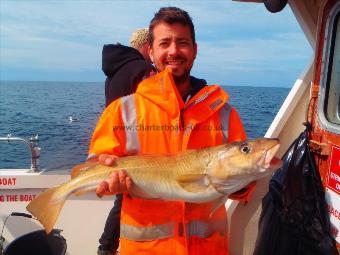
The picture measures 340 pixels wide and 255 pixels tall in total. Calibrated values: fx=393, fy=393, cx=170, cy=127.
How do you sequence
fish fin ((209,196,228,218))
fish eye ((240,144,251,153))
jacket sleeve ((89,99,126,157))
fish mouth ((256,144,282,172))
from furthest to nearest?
jacket sleeve ((89,99,126,157)), fish fin ((209,196,228,218)), fish eye ((240,144,251,153)), fish mouth ((256,144,282,172))

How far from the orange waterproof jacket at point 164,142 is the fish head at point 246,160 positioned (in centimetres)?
30

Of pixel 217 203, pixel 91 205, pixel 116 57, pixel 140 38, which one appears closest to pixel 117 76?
pixel 116 57

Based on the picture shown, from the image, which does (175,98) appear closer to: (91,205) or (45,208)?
(45,208)

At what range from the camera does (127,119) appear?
2799 millimetres

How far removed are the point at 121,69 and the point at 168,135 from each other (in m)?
1.82

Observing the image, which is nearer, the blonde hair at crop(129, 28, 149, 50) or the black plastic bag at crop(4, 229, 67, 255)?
the black plastic bag at crop(4, 229, 67, 255)

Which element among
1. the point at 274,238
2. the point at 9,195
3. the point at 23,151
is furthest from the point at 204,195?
the point at 23,151

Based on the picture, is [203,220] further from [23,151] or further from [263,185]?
[23,151]

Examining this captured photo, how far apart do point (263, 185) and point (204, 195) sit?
2.35 meters

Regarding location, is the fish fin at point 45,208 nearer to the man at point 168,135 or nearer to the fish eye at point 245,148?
the man at point 168,135

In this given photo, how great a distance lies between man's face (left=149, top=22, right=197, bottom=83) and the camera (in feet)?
9.39

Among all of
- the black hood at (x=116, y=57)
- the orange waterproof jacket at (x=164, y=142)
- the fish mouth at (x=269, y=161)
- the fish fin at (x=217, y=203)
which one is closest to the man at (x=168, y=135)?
the orange waterproof jacket at (x=164, y=142)

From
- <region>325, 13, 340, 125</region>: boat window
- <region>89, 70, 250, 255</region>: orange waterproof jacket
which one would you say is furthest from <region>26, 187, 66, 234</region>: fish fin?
<region>325, 13, 340, 125</region>: boat window

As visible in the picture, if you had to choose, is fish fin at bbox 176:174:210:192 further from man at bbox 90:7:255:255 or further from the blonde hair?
the blonde hair
